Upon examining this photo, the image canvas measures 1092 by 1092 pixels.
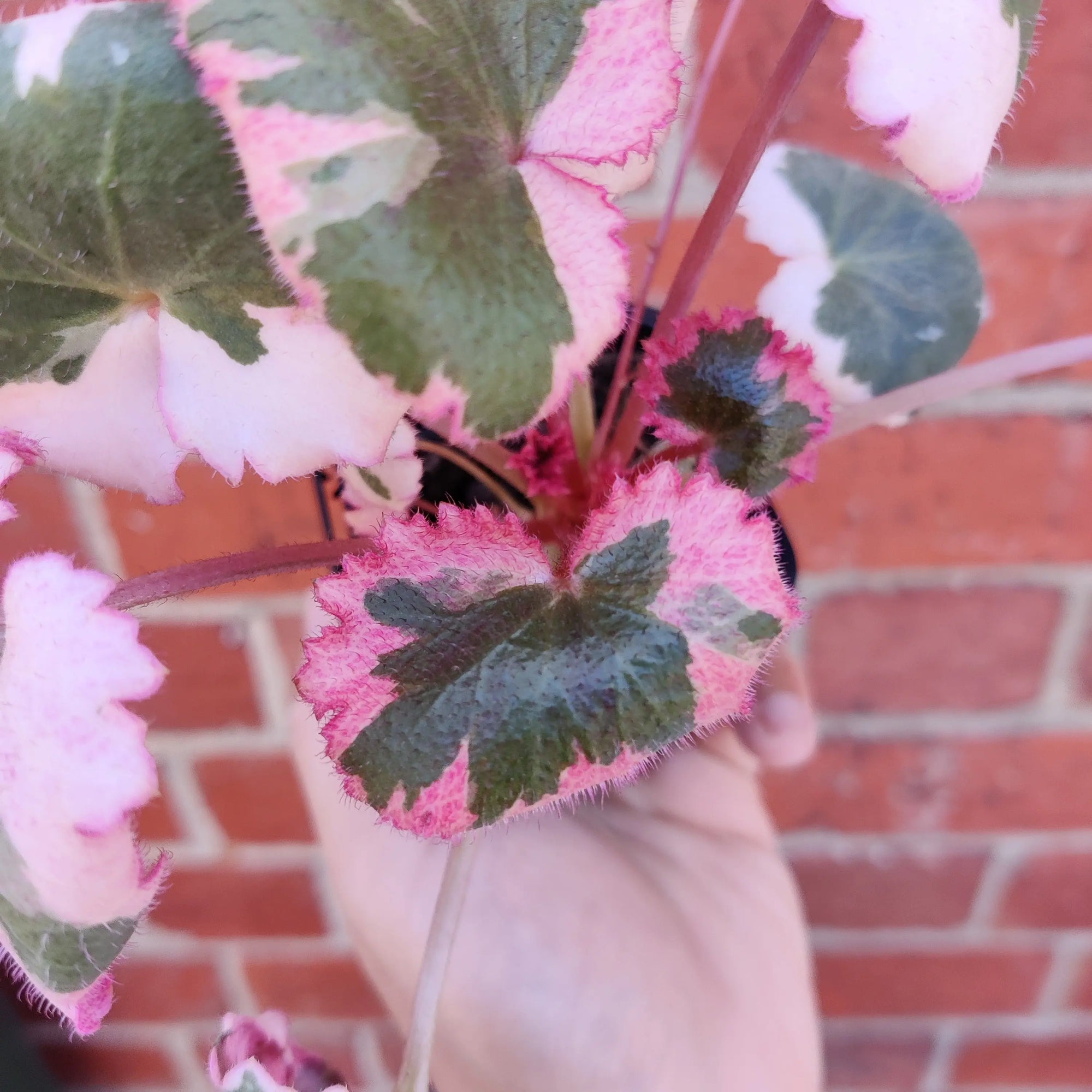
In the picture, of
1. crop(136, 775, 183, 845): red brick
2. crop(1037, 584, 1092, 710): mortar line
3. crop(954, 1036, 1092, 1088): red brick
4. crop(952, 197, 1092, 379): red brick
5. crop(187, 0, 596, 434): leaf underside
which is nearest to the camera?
crop(187, 0, 596, 434): leaf underside

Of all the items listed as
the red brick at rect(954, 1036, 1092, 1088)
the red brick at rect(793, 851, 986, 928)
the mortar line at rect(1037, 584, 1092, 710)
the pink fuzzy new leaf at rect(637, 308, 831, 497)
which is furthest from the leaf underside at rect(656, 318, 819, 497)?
the red brick at rect(954, 1036, 1092, 1088)

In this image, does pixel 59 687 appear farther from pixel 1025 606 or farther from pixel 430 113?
pixel 1025 606

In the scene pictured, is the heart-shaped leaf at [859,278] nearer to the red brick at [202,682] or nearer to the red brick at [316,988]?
the red brick at [202,682]

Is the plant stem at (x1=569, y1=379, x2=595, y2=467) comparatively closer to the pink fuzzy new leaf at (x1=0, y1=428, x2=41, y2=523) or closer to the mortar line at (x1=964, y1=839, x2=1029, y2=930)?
the pink fuzzy new leaf at (x1=0, y1=428, x2=41, y2=523)

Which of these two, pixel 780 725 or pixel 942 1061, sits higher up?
pixel 780 725

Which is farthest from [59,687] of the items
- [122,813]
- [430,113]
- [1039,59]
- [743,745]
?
[1039,59]

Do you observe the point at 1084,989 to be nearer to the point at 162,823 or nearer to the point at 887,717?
the point at 887,717

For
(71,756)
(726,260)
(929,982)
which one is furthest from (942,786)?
(71,756)
